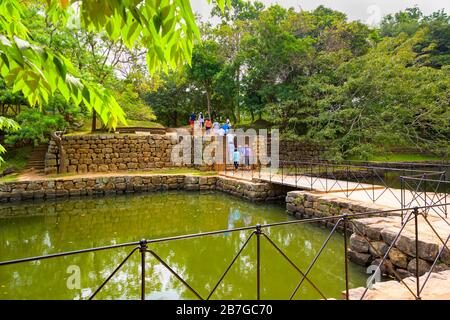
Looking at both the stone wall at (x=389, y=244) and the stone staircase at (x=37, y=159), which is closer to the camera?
the stone wall at (x=389, y=244)

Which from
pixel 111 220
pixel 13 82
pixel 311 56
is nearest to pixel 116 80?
pixel 111 220

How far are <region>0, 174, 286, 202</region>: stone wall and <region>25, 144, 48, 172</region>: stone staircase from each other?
298cm

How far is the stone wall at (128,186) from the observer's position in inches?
477

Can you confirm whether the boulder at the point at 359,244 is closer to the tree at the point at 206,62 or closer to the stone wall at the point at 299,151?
the stone wall at the point at 299,151

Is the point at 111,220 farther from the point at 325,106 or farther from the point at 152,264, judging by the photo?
the point at 325,106

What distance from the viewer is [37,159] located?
16.3 m

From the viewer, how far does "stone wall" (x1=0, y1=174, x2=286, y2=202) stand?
12.1 metres

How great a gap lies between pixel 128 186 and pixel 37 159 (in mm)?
6073

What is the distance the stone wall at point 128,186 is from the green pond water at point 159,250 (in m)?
0.72

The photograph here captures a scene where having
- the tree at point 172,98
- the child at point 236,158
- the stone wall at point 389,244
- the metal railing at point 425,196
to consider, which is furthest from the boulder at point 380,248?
the tree at point 172,98

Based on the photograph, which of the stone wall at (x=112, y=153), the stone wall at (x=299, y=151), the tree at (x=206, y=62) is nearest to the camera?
the stone wall at (x=112, y=153)

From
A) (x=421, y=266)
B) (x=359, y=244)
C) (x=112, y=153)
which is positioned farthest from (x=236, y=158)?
(x=421, y=266)

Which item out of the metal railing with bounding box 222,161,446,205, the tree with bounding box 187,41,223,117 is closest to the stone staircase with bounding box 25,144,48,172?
the metal railing with bounding box 222,161,446,205

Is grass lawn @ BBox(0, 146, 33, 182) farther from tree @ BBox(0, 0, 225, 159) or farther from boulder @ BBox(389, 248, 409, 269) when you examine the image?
tree @ BBox(0, 0, 225, 159)
